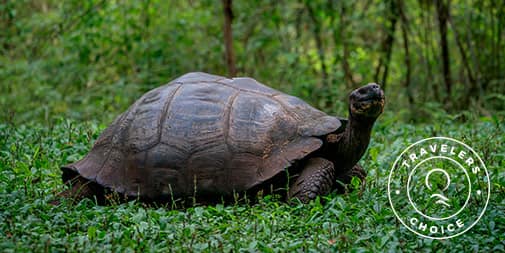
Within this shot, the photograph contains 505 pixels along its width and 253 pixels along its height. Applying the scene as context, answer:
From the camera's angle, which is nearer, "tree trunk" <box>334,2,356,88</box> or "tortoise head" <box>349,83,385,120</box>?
"tortoise head" <box>349,83,385,120</box>

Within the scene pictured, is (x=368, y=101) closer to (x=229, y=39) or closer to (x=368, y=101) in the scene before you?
(x=368, y=101)

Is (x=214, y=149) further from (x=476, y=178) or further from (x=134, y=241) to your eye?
(x=476, y=178)

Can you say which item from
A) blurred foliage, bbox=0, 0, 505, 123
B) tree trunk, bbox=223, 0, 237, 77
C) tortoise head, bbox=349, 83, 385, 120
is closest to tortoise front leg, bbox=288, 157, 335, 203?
tortoise head, bbox=349, 83, 385, 120

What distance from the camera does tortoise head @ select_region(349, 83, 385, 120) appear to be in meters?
4.22

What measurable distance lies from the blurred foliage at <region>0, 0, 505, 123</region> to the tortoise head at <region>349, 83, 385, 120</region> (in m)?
4.39

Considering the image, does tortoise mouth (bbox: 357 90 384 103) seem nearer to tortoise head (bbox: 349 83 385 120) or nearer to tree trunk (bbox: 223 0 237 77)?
tortoise head (bbox: 349 83 385 120)

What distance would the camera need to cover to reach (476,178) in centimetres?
443

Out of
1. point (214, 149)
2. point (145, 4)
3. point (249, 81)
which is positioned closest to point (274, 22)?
point (145, 4)

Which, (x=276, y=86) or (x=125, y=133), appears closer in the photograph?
(x=125, y=133)

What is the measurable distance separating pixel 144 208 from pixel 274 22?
6299 millimetres

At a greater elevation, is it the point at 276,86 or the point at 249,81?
the point at 249,81

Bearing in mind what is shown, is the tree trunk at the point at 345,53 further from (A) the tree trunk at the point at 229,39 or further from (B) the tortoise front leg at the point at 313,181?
(B) the tortoise front leg at the point at 313,181

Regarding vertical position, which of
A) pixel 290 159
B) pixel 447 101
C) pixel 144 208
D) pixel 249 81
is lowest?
pixel 447 101

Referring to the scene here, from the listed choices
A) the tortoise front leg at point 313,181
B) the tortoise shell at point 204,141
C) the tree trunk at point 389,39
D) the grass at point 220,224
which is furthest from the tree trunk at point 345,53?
the tortoise front leg at point 313,181
